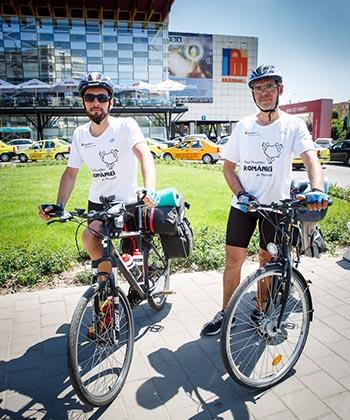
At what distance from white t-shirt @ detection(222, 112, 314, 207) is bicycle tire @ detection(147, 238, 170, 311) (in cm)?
118

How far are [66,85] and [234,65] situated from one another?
3332 cm

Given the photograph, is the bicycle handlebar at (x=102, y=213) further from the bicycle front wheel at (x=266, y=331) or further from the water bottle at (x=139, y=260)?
the bicycle front wheel at (x=266, y=331)

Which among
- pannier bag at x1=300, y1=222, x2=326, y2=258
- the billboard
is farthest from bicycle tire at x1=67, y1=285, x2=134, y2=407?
the billboard

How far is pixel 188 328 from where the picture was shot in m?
3.70

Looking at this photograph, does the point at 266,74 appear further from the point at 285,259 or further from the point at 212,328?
the point at 212,328

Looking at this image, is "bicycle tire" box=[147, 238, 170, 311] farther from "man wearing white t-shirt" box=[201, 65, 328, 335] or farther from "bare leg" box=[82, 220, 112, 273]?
"man wearing white t-shirt" box=[201, 65, 328, 335]

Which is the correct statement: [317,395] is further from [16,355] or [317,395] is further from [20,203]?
[20,203]

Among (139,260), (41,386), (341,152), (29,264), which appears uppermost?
(341,152)

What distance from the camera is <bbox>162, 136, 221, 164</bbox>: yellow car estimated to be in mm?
23370

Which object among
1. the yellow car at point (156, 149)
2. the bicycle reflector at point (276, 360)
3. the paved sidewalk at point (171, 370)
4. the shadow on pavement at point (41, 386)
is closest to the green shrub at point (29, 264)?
the paved sidewalk at point (171, 370)

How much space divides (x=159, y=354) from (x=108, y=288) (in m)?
1.02

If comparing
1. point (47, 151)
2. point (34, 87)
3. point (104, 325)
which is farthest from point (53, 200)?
point (34, 87)

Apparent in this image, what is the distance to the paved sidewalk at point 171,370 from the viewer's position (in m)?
2.63

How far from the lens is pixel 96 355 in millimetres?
3045
